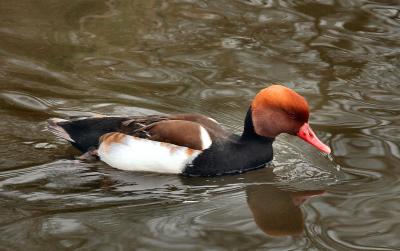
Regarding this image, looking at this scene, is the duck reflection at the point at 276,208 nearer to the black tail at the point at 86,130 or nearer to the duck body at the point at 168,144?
the duck body at the point at 168,144

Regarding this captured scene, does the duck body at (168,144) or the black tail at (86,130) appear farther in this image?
the black tail at (86,130)

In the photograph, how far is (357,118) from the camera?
24.2 feet

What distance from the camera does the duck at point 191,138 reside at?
6234 millimetres

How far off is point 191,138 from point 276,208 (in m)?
0.80

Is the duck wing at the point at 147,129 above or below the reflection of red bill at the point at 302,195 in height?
above

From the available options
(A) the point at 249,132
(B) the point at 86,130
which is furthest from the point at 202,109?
(B) the point at 86,130

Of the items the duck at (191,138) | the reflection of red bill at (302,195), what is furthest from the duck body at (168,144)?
the reflection of red bill at (302,195)

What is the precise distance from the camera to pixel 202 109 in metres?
7.49

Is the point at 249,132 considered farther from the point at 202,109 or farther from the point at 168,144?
the point at 202,109

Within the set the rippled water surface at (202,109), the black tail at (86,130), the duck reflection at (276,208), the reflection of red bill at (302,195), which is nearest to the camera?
the rippled water surface at (202,109)

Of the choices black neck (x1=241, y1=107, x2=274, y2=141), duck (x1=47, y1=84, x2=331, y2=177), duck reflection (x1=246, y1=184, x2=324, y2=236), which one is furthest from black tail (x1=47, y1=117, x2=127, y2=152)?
duck reflection (x1=246, y1=184, x2=324, y2=236)

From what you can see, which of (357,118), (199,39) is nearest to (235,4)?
(199,39)

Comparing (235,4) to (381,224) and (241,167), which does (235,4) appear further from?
(381,224)

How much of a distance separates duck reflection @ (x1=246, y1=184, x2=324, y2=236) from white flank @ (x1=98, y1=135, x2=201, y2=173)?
53 cm
